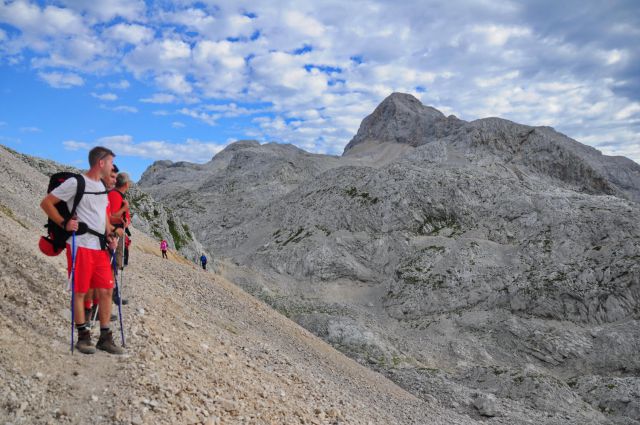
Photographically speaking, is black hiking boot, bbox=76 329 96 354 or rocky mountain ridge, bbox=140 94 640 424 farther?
rocky mountain ridge, bbox=140 94 640 424

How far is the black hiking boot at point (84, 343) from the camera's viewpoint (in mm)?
8312

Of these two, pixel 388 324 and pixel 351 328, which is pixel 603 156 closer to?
pixel 388 324

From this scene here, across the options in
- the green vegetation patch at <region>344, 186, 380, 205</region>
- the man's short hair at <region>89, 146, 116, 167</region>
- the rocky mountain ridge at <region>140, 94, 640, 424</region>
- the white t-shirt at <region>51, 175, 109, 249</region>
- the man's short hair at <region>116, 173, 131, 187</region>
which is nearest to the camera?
the white t-shirt at <region>51, 175, 109, 249</region>

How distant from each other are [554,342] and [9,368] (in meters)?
43.7

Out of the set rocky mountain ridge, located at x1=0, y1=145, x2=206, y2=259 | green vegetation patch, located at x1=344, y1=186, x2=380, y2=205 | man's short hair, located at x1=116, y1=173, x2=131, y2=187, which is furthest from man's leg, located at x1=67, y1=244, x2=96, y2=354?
green vegetation patch, located at x1=344, y1=186, x2=380, y2=205

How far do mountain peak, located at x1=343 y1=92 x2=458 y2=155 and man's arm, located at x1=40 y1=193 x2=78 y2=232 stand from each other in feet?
449

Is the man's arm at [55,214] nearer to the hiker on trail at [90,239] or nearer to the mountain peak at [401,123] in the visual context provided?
the hiker on trail at [90,239]

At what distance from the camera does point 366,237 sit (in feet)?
208

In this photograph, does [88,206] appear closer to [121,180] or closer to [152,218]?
[121,180]

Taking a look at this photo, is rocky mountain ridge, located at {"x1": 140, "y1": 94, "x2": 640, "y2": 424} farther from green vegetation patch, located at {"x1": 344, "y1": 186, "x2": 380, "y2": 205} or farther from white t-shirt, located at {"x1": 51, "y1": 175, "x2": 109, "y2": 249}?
white t-shirt, located at {"x1": 51, "y1": 175, "x2": 109, "y2": 249}

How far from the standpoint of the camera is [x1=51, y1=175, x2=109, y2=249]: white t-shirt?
8172 mm

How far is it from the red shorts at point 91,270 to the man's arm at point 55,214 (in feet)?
1.49

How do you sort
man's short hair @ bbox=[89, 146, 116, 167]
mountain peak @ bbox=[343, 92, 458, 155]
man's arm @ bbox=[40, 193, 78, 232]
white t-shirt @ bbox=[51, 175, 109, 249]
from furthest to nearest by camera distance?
mountain peak @ bbox=[343, 92, 458, 155]
man's short hair @ bbox=[89, 146, 116, 167]
white t-shirt @ bbox=[51, 175, 109, 249]
man's arm @ bbox=[40, 193, 78, 232]

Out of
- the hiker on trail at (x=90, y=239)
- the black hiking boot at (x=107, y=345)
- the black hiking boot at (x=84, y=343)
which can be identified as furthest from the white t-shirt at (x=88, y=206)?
the black hiking boot at (x=107, y=345)
